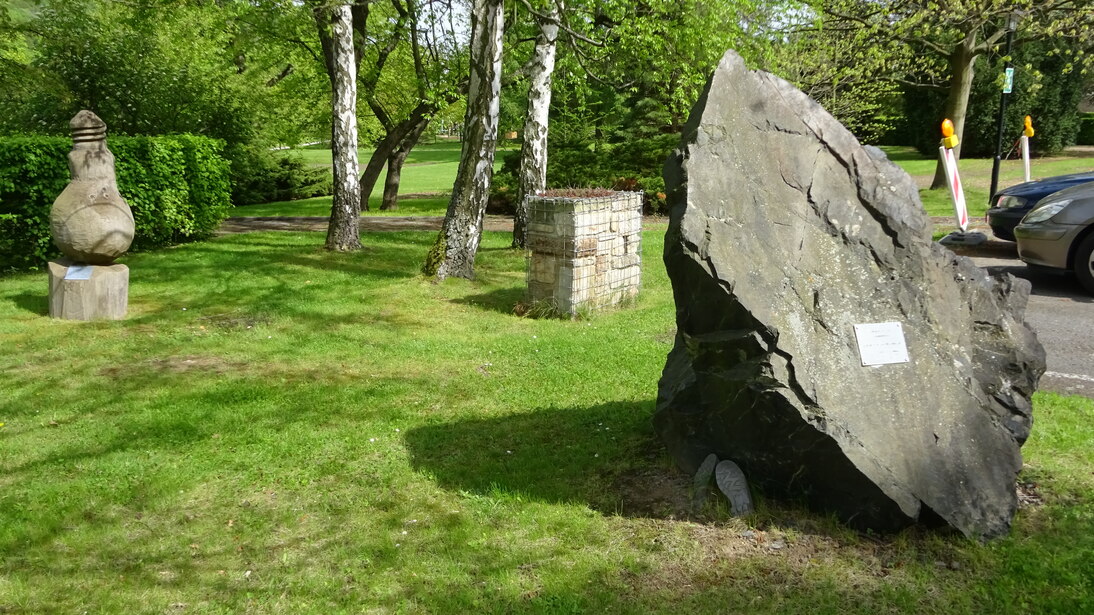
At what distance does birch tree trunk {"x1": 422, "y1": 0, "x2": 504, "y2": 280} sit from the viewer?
10.9 m

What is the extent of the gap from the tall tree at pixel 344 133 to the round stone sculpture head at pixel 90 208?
159 inches

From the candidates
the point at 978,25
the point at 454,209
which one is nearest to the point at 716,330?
the point at 454,209

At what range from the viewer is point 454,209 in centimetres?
1129

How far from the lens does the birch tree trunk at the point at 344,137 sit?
41.9ft

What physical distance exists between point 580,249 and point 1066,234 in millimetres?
5775

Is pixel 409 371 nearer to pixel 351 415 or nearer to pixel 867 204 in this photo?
pixel 351 415

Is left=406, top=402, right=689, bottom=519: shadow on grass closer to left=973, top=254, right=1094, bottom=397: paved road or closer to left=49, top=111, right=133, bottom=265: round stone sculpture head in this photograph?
left=973, top=254, right=1094, bottom=397: paved road

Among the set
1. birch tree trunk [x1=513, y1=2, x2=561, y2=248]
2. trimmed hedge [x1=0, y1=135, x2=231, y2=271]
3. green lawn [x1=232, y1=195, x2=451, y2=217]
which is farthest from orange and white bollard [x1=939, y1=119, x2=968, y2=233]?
trimmed hedge [x1=0, y1=135, x2=231, y2=271]

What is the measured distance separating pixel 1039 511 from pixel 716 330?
2003 mm

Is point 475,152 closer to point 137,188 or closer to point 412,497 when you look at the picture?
point 137,188

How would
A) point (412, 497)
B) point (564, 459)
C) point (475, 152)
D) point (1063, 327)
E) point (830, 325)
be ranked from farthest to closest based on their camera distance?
point (475, 152)
point (1063, 327)
point (564, 459)
point (412, 497)
point (830, 325)

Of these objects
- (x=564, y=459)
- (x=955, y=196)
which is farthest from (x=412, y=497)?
(x=955, y=196)

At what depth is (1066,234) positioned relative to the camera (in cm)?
952

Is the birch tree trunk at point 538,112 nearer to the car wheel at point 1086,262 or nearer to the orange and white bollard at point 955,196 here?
the orange and white bollard at point 955,196
